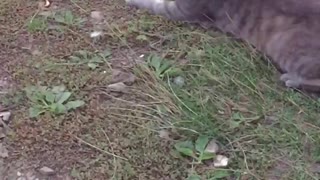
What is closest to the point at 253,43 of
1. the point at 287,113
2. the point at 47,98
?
the point at 287,113

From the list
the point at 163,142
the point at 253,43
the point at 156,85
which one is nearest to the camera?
the point at 163,142

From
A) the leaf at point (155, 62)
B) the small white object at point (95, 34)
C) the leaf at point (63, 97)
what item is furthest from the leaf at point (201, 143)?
the small white object at point (95, 34)

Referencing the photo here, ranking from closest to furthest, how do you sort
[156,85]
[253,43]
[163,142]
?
[163,142], [156,85], [253,43]

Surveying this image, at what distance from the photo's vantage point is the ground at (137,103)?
261 cm

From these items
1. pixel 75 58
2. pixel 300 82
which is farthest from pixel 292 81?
pixel 75 58

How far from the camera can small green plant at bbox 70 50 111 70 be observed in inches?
119

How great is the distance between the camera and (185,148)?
264 centimetres

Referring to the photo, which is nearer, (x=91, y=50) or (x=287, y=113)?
(x=287, y=113)

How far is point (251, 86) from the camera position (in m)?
2.90

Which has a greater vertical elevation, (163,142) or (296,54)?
(296,54)

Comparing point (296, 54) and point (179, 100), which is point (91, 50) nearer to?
point (179, 100)

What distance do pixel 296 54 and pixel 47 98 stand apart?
3.20 ft

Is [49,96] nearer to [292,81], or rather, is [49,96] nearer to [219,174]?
[219,174]

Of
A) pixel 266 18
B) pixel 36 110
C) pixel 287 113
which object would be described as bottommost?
pixel 36 110
